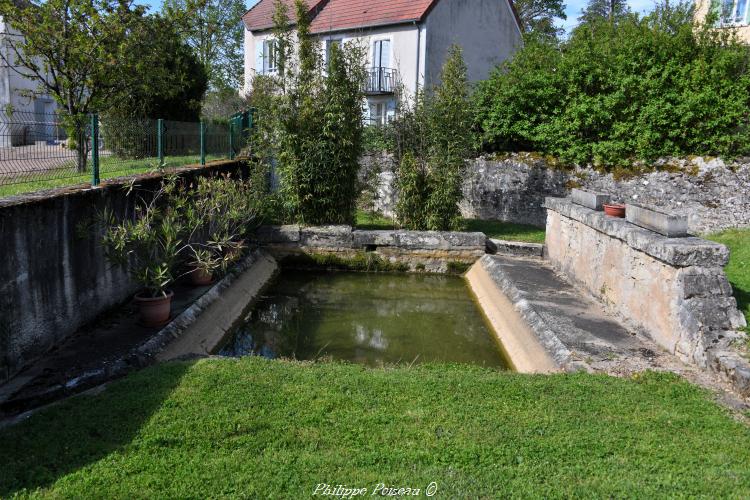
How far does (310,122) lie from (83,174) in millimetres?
5109

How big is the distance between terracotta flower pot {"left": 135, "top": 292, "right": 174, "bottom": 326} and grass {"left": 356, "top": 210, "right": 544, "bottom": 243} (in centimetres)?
696

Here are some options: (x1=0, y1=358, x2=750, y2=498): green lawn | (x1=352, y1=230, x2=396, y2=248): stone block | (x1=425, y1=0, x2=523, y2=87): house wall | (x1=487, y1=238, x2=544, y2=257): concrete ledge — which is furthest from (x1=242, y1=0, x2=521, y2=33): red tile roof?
(x1=0, y1=358, x2=750, y2=498): green lawn

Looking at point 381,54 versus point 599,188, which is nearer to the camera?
point 599,188

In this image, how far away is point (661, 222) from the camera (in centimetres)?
655

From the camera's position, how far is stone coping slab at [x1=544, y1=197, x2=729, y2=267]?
5809 mm

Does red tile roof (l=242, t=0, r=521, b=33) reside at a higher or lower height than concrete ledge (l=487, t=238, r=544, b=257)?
higher

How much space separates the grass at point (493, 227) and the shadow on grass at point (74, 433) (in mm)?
8758

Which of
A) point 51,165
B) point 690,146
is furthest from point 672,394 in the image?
point 690,146

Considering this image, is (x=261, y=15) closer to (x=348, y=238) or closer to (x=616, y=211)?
(x=348, y=238)

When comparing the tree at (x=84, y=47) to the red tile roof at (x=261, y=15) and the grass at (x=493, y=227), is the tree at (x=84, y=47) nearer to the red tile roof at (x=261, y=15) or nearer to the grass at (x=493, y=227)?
the grass at (x=493, y=227)

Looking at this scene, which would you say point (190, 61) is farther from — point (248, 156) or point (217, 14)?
point (217, 14)

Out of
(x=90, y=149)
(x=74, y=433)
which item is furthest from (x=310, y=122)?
(x=74, y=433)

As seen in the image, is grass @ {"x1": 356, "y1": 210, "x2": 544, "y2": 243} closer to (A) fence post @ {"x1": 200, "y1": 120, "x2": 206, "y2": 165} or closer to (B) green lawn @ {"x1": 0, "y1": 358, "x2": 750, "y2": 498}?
(A) fence post @ {"x1": 200, "y1": 120, "x2": 206, "y2": 165}

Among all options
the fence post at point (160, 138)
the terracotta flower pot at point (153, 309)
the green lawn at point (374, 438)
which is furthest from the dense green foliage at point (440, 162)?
the green lawn at point (374, 438)
